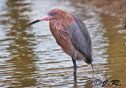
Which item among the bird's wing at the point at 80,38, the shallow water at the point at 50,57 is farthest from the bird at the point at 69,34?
the shallow water at the point at 50,57

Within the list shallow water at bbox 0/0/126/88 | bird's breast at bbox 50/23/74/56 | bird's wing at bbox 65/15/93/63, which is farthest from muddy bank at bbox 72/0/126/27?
bird's breast at bbox 50/23/74/56

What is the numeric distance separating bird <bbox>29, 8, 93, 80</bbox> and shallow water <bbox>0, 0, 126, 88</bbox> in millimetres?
512

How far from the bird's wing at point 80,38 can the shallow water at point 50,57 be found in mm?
507

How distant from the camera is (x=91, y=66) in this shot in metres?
9.74

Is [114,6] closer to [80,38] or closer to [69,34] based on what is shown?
[80,38]

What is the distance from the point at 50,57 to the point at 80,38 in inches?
91.0

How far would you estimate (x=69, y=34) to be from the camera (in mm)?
8750

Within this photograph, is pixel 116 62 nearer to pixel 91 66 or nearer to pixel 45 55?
pixel 91 66

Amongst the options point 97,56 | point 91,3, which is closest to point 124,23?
point 97,56

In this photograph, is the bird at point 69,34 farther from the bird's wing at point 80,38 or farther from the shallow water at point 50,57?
the shallow water at point 50,57

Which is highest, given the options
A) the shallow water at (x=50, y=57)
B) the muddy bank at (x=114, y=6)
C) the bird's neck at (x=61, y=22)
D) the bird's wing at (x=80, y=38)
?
the bird's neck at (x=61, y=22)

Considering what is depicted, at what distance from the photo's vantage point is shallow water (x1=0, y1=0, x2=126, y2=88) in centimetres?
880

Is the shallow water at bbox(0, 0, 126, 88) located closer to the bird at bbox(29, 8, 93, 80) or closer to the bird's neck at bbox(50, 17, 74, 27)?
the bird at bbox(29, 8, 93, 80)

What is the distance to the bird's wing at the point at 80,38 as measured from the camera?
8805mm
